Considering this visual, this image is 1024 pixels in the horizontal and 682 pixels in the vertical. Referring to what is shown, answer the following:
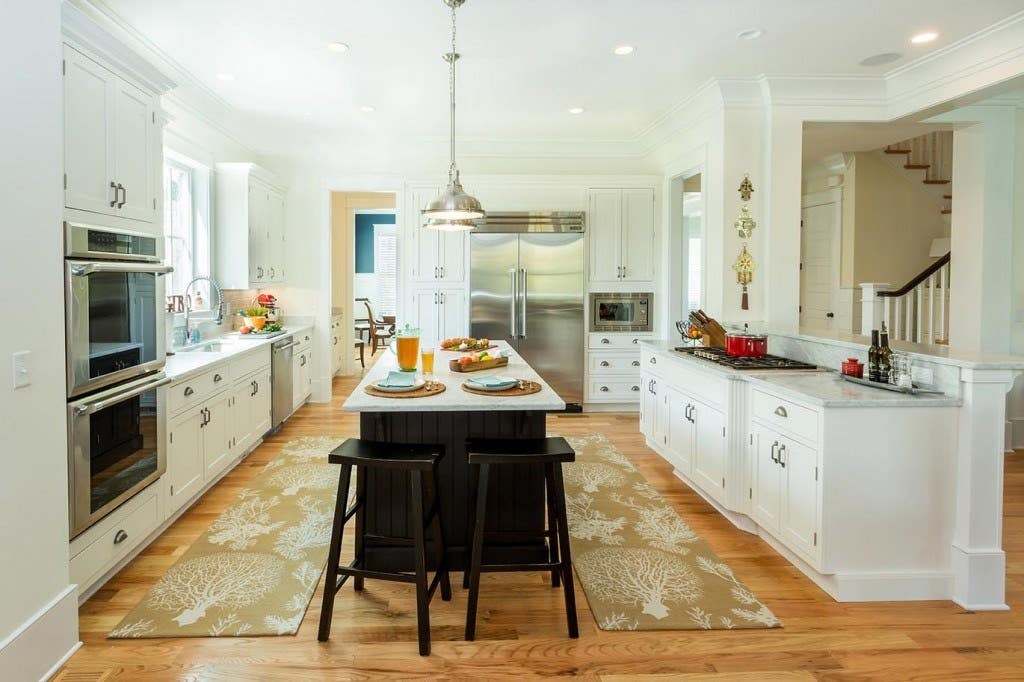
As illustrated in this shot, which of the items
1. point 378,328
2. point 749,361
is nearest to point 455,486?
point 749,361

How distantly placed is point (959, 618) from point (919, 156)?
20.1 feet

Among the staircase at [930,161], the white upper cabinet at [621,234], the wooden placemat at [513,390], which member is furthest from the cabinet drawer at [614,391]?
the wooden placemat at [513,390]

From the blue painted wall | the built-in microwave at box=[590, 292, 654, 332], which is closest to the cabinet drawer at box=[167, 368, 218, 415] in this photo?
the built-in microwave at box=[590, 292, 654, 332]

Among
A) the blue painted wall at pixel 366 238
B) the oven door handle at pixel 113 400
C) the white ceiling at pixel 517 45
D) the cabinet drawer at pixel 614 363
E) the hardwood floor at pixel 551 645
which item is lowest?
the hardwood floor at pixel 551 645

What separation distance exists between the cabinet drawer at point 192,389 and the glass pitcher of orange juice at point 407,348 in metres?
1.22

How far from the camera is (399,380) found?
270 centimetres

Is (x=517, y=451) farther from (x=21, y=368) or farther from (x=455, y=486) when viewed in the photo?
(x=21, y=368)

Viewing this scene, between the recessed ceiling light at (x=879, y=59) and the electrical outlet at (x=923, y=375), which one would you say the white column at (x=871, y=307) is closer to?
the recessed ceiling light at (x=879, y=59)

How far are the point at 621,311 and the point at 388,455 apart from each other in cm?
463

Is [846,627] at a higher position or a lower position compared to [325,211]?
lower

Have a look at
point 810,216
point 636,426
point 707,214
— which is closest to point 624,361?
point 636,426

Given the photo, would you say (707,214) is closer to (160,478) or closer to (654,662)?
(654,662)

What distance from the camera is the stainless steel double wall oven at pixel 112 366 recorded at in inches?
93.7

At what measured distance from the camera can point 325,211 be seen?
701cm
